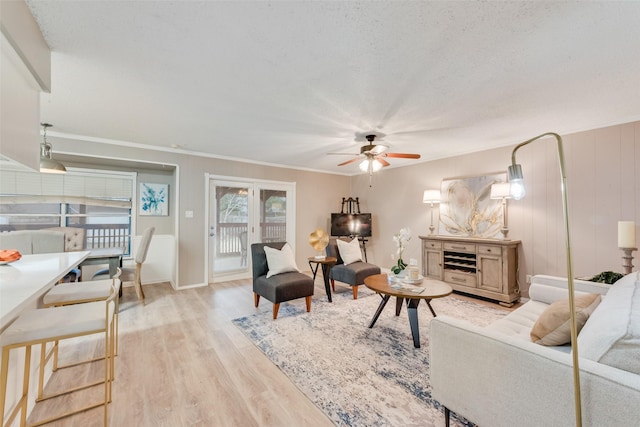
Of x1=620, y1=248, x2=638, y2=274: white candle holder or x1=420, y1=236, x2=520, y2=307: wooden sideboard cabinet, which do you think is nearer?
x1=620, y1=248, x2=638, y2=274: white candle holder

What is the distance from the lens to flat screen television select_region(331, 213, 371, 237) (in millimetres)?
5766

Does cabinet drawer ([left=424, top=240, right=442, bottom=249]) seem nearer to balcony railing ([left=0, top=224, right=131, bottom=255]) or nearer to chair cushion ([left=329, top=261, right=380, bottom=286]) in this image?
chair cushion ([left=329, top=261, right=380, bottom=286])

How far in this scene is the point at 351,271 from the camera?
12.6ft

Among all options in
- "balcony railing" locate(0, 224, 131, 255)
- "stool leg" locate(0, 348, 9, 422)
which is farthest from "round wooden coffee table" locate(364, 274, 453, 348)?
"balcony railing" locate(0, 224, 131, 255)

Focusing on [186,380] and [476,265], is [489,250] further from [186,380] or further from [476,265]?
[186,380]

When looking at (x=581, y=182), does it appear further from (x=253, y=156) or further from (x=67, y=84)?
(x=67, y=84)

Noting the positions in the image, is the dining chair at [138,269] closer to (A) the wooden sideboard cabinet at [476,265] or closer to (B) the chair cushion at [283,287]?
(B) the chair cushion at [283,287]

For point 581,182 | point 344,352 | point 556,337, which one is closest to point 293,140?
point 344,352

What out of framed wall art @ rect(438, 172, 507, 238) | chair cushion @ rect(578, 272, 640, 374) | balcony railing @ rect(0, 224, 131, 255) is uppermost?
framed wall art @ rect(438, 172, 507, 238)

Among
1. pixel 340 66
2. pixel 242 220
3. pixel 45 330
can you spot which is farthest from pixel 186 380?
pixel 242 220

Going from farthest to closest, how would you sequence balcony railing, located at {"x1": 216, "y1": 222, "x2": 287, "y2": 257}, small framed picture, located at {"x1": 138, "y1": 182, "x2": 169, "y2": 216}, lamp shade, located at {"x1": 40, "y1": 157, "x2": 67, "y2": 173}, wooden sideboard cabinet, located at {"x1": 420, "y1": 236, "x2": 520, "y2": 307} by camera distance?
1. balcony railing, located at {"x1": 216, "y1": 222, "x2": 287, "y2": 257}
2. small framed picture, located at {"x1": 138, "y1": 182, "x2": 169, "y2": 216}
3. wooden sideboard cabinet, located at {"x1": 420, "y1": 236, "x2": 520, "y2": 307}
4. lamp shade, located at {"x1": 40, "y1": 157, "x2": 67, "y2": 173}

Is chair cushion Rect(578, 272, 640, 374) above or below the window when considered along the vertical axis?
below

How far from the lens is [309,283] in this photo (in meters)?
3.22

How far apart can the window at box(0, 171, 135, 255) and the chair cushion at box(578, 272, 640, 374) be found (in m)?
5.81
